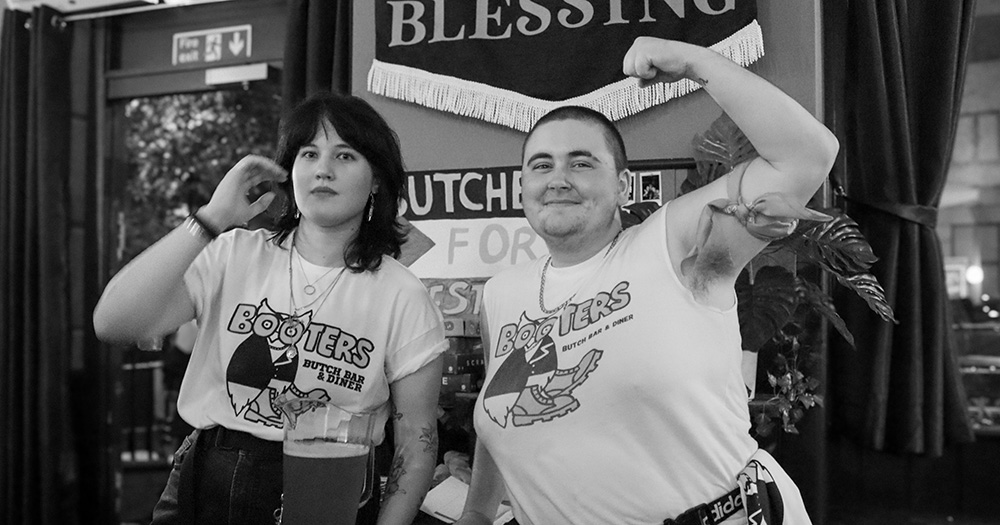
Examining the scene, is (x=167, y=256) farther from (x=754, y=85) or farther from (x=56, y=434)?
(x=56, y=434)

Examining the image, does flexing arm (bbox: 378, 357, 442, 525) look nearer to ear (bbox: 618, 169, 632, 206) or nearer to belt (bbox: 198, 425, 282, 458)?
belt (bbox: 198, 425, 282, 458)

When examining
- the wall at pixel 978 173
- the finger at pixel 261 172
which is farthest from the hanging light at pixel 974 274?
the finger at pixel 261 172

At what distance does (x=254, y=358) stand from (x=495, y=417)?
425 mm

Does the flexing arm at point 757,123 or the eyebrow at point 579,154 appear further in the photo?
the eyebrow at point 579,154

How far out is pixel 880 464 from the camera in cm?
286

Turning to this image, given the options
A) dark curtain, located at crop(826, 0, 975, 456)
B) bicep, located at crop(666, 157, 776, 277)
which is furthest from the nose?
dark curtain, located at crop(826, 0, 975, 456)

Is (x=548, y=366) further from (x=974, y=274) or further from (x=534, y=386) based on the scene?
(x=974, y=274)

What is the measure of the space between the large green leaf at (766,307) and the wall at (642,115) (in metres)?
0.60

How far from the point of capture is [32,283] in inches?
143

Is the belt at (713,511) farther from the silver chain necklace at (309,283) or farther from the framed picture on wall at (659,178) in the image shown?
the framed picture on wall at (659,178)

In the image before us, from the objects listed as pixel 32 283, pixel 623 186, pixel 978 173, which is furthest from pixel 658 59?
pixel 32 283

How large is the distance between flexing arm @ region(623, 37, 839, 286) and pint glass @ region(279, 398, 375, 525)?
628mm

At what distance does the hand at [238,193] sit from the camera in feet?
Answer: 4.54

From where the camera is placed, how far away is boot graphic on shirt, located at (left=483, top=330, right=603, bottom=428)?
1.31m
